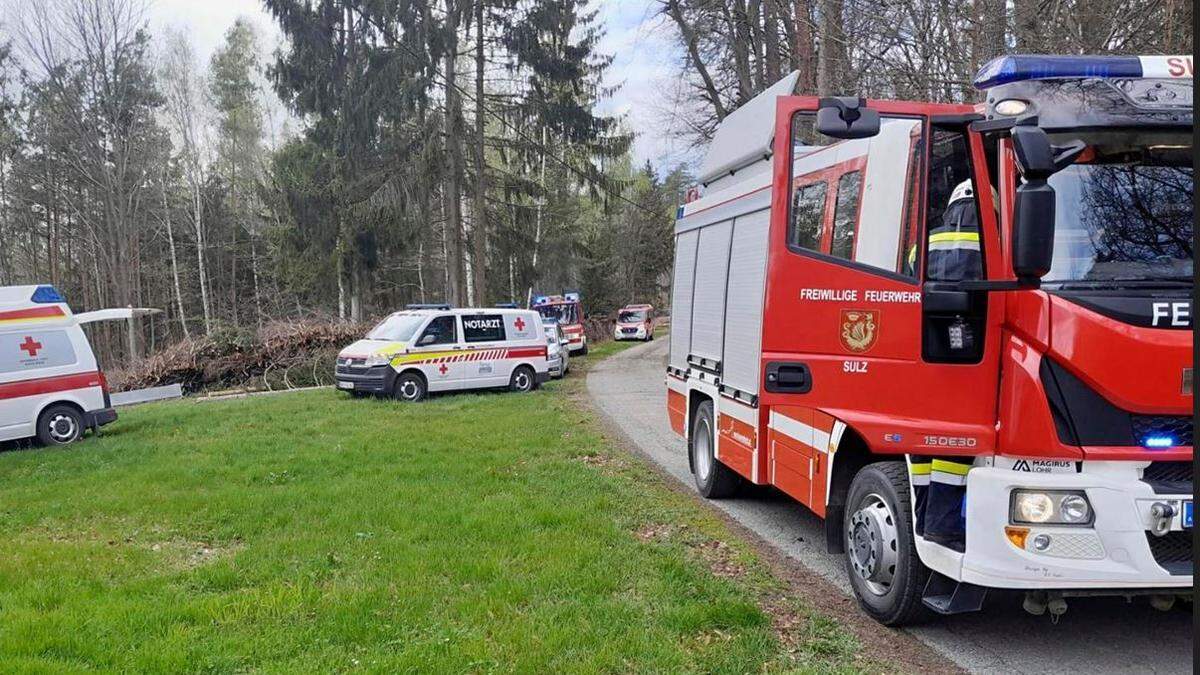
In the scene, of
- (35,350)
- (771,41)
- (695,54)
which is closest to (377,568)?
(35,350)

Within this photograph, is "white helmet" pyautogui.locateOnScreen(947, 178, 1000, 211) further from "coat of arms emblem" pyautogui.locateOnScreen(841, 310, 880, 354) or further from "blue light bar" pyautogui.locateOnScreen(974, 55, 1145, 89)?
"coat of arms emblem" pyautogui.locateOnScreen(841, 310, 880, 354)

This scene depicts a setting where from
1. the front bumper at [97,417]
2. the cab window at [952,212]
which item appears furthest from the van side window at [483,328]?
the cab window at [952,212]

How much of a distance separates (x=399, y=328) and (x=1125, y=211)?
49.7 feet

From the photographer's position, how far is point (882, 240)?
4414 millimetres

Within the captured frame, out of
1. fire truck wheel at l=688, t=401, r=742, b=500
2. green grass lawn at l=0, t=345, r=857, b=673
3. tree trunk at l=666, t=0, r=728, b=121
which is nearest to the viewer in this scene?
green grass lawn at l=0, t=345, r=857, b=673

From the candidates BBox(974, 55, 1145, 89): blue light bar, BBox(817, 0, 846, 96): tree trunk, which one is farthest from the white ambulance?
BBox(974, 55, 1145, 89): blue light bar

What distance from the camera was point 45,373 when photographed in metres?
12.6

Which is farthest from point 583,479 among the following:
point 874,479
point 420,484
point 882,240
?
point 882,240

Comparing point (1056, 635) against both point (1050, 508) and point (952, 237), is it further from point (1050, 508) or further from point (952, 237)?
point (952, 237)

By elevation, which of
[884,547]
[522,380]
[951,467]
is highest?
[951,467]

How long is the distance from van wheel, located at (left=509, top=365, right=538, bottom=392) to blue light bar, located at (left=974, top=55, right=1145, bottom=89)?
15308 mm

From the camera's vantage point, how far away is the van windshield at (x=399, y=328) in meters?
17.1

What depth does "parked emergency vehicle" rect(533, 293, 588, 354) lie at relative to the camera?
32.4 metres

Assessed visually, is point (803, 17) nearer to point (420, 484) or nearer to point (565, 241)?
point (420, 484)
